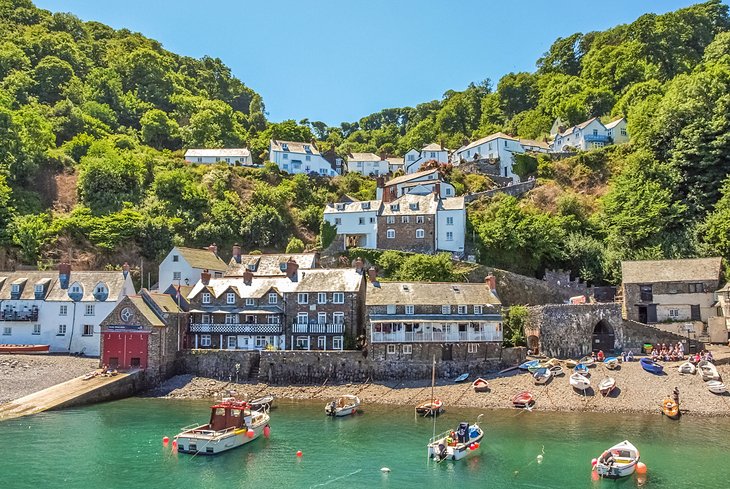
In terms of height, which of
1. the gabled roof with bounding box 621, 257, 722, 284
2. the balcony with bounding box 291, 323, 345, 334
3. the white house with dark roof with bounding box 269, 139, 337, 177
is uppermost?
the white house with dark roof with bounding box 269, 139, 337, 177

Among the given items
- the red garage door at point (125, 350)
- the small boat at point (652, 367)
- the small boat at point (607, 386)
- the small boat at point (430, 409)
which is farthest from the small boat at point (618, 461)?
the red garage door at point (125, 350)

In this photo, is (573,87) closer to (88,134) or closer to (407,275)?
(407,275)

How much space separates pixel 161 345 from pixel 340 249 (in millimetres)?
24439

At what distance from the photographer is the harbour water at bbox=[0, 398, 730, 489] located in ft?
92.8

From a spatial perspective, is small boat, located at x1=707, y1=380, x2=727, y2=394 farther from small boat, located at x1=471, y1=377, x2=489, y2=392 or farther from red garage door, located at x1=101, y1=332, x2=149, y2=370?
red garage door, located at x1=101, y1=332, x2=149, y2=370

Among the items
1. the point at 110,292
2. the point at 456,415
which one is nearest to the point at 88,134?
the point at 110,292

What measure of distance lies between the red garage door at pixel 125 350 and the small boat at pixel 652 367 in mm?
36931

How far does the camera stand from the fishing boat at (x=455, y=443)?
103ft

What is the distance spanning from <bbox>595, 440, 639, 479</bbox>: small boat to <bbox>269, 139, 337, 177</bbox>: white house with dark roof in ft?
230

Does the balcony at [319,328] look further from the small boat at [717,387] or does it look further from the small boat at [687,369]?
the small boat at [717,387]

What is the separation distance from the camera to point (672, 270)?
52469 millimetres

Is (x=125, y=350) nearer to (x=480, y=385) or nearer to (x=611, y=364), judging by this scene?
(x=480, y=385)

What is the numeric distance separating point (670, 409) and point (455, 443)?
15.4 m

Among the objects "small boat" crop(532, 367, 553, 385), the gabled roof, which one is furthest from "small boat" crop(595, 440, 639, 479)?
the gabled roof
